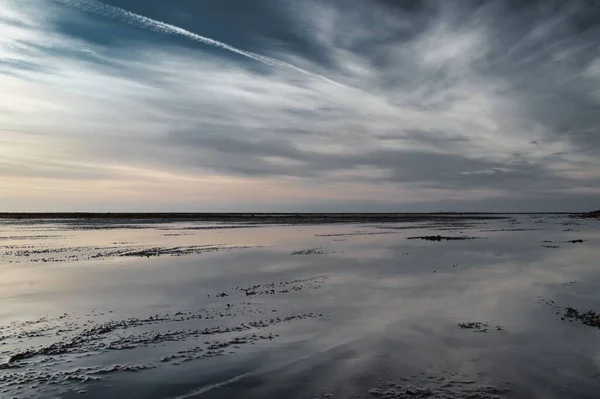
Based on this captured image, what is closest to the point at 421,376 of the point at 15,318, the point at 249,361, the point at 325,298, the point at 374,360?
the point at 374,360

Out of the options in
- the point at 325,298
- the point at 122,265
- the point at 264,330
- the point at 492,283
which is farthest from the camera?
the point at 122,265

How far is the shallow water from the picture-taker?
9.09 m

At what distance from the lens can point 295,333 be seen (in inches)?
505

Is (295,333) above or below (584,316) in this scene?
below

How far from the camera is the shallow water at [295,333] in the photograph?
358 inches

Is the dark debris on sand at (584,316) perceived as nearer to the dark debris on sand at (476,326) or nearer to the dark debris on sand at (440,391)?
the dark debris on sand at (476,326)

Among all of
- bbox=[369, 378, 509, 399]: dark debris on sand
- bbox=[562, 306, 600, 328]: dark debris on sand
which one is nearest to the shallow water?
bbox=[369, 378, 509, 399]: dark debris on sand

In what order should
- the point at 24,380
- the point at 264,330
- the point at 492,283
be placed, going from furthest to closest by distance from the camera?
the point at 492,283, the point at 264,330, the point at 24,380

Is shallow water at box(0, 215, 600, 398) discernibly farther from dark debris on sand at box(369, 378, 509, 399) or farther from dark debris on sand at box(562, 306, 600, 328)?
dark debris on sand at box(562, 306, 600, 328)

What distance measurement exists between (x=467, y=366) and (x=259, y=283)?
1266 centimetres

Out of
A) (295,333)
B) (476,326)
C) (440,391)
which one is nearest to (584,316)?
(476,326)

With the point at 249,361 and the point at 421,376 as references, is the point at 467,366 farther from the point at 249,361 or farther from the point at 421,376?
the point at 249,361

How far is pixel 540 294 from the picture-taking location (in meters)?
18.5

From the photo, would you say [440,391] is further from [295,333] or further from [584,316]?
[584,316]
